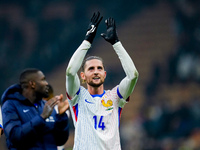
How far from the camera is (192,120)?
13.2m

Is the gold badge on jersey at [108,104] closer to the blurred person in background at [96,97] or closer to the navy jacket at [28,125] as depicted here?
the blurred person in background at [96,97]

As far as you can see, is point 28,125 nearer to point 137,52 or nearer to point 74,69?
point 74,69

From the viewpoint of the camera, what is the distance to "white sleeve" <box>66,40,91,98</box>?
4.34m

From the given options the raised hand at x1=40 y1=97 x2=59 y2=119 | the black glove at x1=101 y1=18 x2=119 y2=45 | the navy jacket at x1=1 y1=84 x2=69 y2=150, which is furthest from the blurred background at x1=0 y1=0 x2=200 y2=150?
the black glove at x1=101 y1=18 x2=119 y2=45

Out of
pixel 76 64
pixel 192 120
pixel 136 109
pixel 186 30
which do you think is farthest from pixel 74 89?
pixel 186 30

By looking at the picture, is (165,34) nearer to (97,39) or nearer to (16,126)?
A: (97,39)

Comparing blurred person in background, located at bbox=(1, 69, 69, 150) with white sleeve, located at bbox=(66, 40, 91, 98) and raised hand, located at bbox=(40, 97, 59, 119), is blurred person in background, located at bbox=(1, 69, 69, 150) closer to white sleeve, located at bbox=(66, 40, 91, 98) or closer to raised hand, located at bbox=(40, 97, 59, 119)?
raised hand, located at bbox=(40, 97, 59, 119)

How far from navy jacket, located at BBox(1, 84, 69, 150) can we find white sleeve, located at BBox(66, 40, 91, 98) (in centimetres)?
59

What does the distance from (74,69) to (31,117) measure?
3.24 ft

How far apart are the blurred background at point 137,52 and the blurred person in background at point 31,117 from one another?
7949 millimetres

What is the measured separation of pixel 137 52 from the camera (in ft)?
53.5

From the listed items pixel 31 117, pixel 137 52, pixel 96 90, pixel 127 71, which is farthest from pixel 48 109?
pixel 137 52

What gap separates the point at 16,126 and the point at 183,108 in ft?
32.0

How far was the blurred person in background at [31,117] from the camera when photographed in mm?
4707
